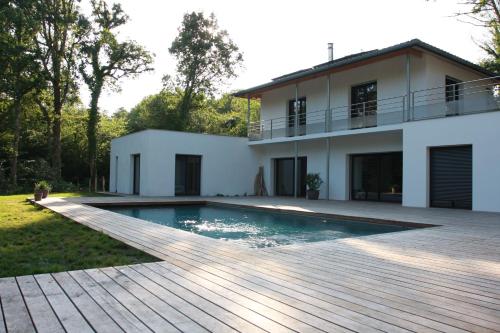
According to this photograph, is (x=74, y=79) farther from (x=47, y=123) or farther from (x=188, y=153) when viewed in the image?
(x=188, y=153)

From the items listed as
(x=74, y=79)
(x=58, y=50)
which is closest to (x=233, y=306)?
(x=74, y=79)

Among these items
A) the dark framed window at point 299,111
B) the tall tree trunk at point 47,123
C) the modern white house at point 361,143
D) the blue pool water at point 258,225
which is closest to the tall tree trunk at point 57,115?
the tall tree trunk at point 47,123

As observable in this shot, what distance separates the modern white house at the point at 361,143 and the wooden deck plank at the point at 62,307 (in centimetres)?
986

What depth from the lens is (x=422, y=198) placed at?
10938 mm

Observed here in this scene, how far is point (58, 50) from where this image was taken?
19766mm

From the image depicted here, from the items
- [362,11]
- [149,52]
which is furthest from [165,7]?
[149,52]

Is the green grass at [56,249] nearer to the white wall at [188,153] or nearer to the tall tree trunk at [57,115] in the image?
the white wall at [188,153]

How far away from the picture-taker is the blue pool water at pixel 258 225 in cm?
682

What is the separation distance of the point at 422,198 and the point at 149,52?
1625 cm

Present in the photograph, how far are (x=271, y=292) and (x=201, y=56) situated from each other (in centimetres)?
2239

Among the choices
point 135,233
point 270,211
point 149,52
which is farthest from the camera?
point 149,52

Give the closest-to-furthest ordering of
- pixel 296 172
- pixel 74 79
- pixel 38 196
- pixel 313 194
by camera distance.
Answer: pixel 38 196 → pixel 313 194 → pixel 296 172 → pixel 74 79

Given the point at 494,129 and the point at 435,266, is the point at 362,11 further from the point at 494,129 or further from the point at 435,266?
the point at 435,266

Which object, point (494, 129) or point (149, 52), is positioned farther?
point (149, 52)
